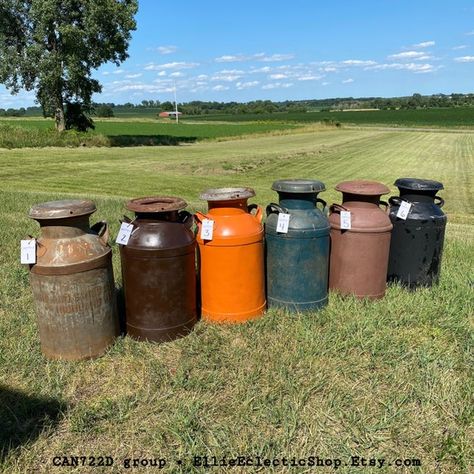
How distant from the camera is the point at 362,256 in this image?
413cm

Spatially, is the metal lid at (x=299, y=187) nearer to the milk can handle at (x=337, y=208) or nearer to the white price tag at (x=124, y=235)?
the milk can handle at (x=337, y=208)

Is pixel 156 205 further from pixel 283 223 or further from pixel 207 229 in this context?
pixel 283 223

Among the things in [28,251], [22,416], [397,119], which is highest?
[397,119]

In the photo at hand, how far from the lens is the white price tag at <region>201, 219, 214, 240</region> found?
3.66 metres

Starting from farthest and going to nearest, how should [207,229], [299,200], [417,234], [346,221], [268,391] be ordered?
1. [417,234]
2. [346,221]
3. [299,200]
4. [207,229]
5. [268,391]

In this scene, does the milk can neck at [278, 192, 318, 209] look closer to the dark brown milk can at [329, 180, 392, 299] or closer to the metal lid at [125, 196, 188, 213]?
the dark brown milk can at [329, 180, 392, 299]

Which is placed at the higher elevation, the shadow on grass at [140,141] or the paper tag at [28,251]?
the paper tag at [28,251]

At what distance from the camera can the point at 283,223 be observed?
149 inches

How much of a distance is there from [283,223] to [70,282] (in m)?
1.77

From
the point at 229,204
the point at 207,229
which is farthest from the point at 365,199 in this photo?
the point at 207,229

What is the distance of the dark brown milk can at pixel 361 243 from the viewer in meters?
4.08

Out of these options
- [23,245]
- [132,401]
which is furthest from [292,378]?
[23,245]

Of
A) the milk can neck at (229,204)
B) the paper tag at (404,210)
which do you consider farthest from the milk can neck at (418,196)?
the milk can neck at (229,204)

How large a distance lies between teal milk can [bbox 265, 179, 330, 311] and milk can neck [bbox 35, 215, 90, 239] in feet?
5.33
